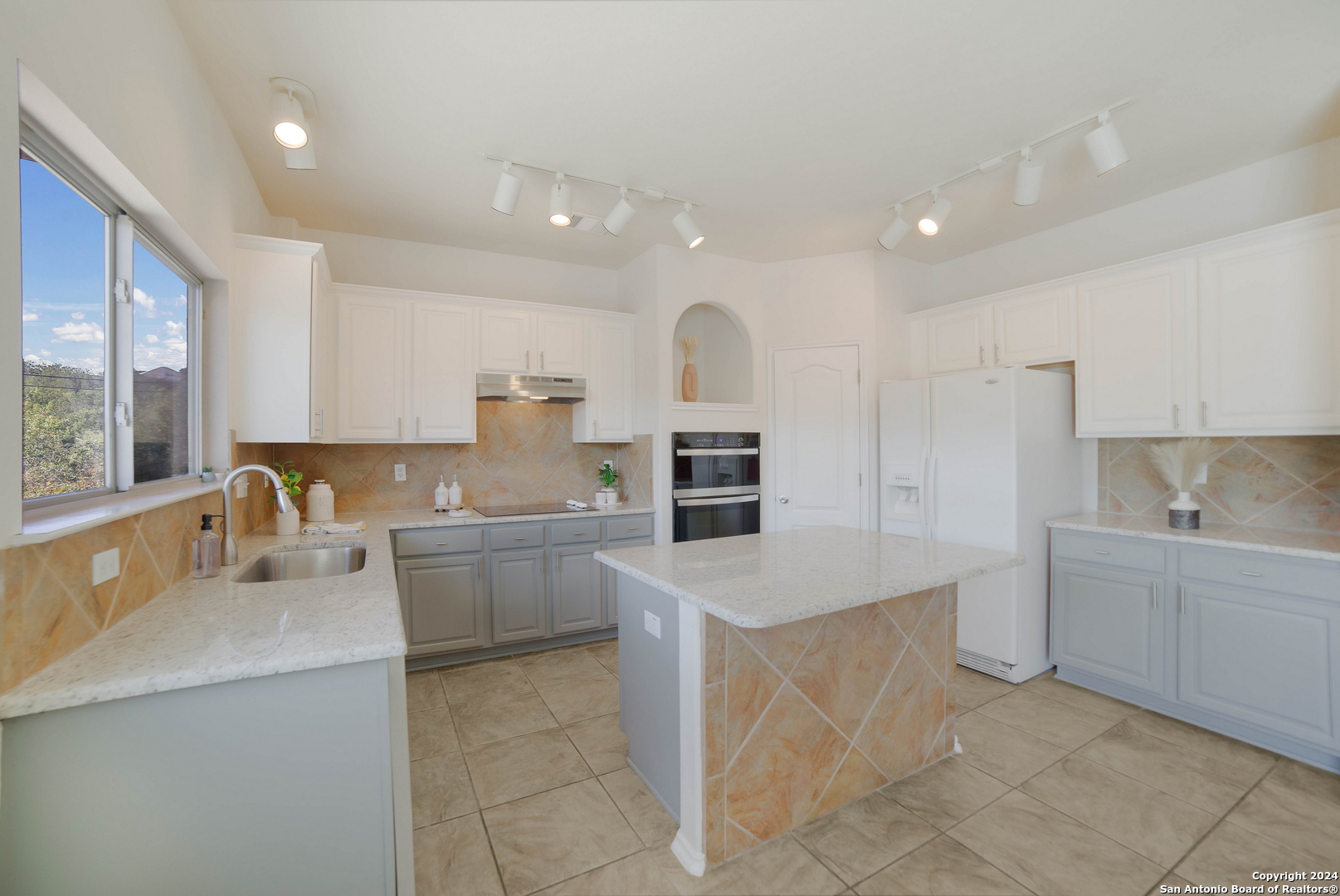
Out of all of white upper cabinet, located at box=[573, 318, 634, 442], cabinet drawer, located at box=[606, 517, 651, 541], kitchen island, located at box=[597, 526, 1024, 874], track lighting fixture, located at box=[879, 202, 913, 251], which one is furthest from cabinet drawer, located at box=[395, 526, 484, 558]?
track lighting fixture, located at box=[879, 202, 913, 251]

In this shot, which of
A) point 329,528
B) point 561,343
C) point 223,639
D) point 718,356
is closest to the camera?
point 223,639

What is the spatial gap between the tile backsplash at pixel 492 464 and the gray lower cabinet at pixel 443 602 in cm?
69

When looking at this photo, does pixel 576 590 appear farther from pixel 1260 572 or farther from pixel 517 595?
pixel 1260 572

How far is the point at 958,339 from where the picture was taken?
143 inches

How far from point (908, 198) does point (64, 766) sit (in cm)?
369

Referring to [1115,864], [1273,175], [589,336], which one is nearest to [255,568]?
[589,336]

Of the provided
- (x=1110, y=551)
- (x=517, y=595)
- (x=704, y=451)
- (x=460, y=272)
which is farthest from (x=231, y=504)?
(x=1110, y=551)

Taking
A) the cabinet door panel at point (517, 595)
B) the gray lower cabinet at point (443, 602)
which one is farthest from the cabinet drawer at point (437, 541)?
the cabinet door panel at point (517, 595)

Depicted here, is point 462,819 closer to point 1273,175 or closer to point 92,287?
point 92,287

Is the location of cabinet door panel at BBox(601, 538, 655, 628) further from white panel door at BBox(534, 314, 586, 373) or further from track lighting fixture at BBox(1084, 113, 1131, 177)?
track lighting fixture at BBox(1084, 113, 1131, 177)

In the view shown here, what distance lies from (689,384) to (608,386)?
577mm

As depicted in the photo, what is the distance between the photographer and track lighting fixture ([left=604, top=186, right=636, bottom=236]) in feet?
9.29

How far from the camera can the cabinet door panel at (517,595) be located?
11.0ft

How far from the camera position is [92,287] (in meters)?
1.54
